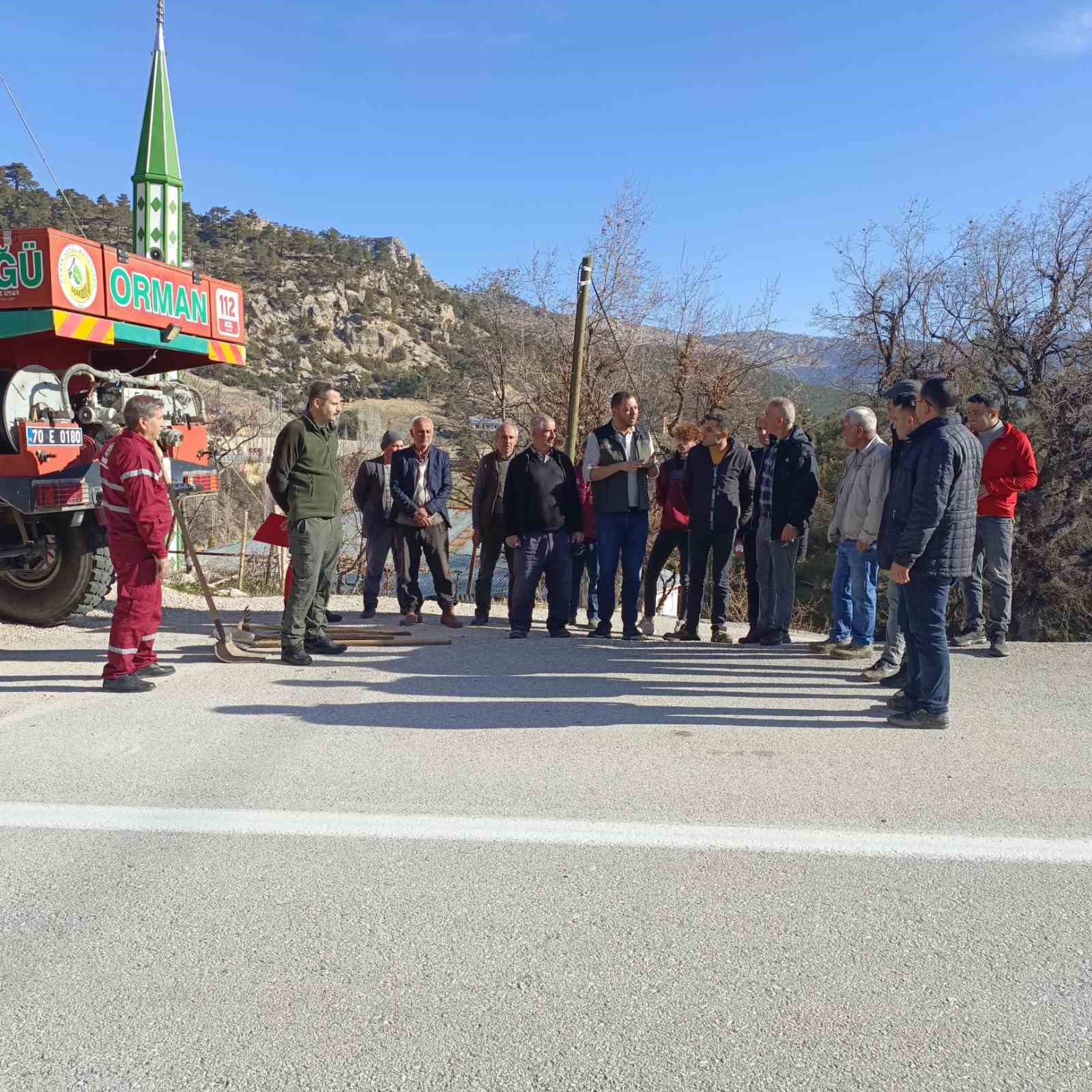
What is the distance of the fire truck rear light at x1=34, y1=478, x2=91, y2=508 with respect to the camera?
6.81 metres

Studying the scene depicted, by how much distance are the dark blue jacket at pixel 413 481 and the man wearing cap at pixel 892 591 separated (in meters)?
3.79

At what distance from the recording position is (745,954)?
289 centimetres

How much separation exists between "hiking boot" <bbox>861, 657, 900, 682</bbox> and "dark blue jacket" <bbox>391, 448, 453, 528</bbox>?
3.82 meters

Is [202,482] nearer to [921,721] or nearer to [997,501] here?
[921,721]

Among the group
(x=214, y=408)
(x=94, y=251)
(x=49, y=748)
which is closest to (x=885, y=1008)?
(x=49, y=748)

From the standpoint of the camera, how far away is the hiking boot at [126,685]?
18.9ft

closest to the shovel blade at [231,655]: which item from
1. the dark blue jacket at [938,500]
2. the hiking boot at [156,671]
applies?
the hiking boot at [156,671]

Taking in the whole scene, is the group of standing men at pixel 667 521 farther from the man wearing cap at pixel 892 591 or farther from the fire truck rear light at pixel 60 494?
the fire truck rear light at pixel 60 494

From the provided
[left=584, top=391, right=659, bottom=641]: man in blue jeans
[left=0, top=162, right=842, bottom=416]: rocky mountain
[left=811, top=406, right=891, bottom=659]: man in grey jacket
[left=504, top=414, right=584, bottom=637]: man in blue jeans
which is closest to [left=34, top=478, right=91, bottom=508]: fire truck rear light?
[left=504, top=414, right=584, bottom=637]: man in blue jeans

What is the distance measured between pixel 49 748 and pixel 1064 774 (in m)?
5.09

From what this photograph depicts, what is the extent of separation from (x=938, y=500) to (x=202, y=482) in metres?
6.04

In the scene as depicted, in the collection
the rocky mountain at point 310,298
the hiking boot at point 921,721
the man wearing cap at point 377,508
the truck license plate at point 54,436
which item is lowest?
the hiking boot at point 921,721

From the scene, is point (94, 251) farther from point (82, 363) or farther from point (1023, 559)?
point (1023, 559)

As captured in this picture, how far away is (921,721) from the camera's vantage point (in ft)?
17.3
